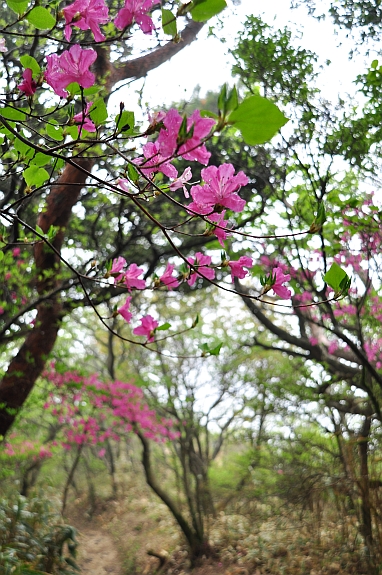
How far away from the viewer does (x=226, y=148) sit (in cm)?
466

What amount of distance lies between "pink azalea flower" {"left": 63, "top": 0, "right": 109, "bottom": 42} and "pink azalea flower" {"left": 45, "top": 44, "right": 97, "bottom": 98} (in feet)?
0.35

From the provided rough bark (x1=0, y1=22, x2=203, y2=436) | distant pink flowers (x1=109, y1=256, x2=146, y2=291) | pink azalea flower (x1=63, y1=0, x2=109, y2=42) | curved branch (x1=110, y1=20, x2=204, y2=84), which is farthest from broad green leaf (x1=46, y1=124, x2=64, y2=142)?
curved branch (x1=110, y1=20, x2=204, y2=84)

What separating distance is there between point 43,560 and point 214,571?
2424 mm

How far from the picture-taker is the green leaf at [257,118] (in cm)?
63

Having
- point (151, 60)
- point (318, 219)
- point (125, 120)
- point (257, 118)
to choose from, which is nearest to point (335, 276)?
point (318, 219)

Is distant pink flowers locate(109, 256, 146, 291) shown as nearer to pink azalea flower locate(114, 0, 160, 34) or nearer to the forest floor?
pink azalea flower locate(114, 0, 160, 34)

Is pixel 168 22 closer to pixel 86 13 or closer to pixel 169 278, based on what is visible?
pixel 86 13

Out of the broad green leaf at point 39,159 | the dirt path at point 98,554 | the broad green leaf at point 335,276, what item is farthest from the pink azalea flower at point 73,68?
the dirt path at point 98,554

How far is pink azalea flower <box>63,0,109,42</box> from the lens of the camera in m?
0.95

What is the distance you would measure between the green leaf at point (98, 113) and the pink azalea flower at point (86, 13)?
169 mm

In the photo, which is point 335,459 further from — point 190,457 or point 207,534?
point 190,457

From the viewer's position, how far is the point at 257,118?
0.64 metres

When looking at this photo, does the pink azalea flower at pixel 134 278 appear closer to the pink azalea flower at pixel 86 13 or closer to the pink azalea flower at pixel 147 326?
the pink azalea flower at pixel 147 326

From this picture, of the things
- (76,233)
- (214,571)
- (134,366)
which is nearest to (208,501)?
(214,571)
